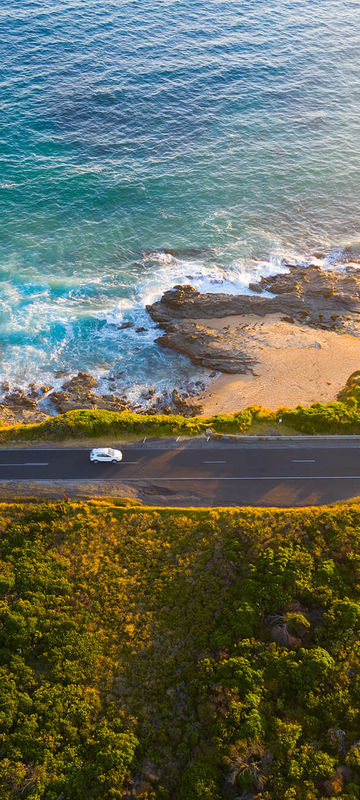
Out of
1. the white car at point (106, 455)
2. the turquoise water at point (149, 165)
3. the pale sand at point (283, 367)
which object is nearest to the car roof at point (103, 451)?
the white car at point (106, 455)

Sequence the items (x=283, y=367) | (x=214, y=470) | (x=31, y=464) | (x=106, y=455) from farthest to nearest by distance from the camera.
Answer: (x=283, y=367) < (x=31, y=464) < (x=106, y=455) < (x=214, y=470)

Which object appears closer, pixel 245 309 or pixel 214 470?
pixel 214 470


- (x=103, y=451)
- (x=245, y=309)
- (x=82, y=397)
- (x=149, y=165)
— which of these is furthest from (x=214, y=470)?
(x=149, y=165)

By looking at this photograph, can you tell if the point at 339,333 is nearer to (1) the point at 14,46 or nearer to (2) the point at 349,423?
(2) the point at 349,423

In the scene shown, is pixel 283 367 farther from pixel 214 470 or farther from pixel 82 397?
pixel 82 397

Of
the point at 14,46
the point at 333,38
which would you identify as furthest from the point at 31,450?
the point at 333,38

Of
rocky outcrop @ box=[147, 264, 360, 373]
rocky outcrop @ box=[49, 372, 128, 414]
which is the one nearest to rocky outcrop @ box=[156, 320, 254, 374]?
rocky outcrop @ box=[147, 264, 360, 373]

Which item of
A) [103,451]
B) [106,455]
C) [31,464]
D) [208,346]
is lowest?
[31,464]

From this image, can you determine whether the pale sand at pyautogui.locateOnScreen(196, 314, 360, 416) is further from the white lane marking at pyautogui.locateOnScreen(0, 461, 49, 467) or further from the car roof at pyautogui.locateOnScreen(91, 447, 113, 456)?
the white lane marking at pyautogui.locateOnScreen(0, 461, 49, 467)
